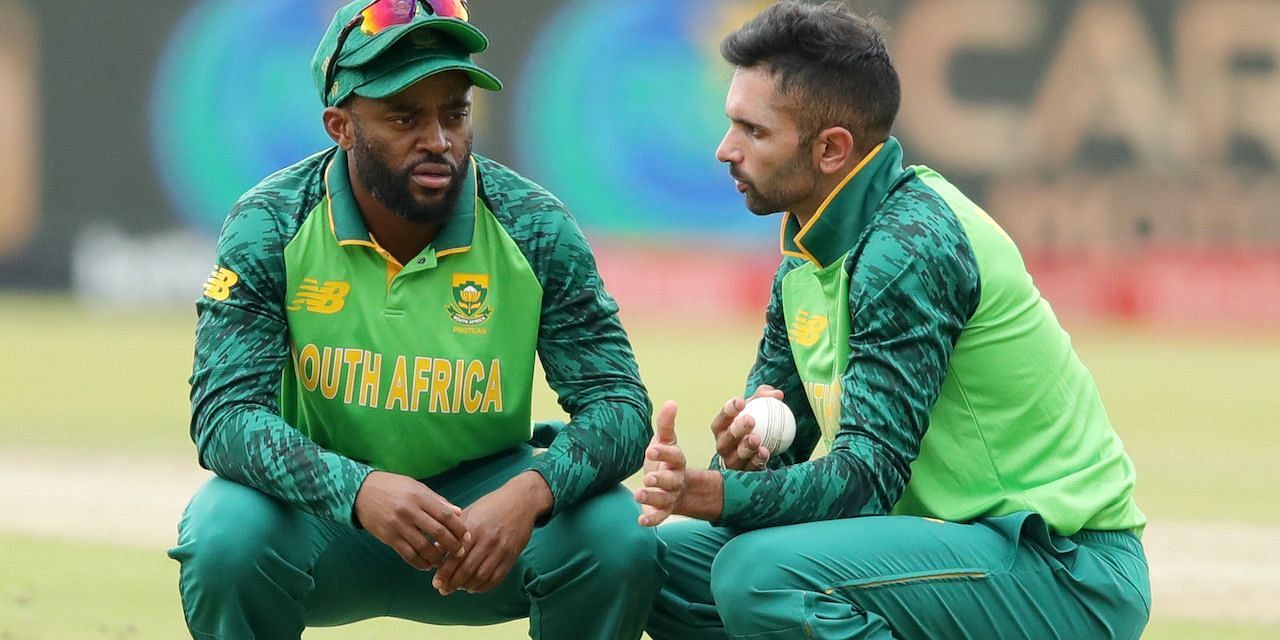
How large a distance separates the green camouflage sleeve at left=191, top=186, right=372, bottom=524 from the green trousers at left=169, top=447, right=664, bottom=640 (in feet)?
0.32

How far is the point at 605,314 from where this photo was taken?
3.82 metres

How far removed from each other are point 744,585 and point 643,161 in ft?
43.7

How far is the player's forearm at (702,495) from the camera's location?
10.8 ft

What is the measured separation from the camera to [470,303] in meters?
3.80

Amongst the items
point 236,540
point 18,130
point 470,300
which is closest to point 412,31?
point 470,300

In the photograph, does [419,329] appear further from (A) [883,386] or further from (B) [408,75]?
(A) [883,386]

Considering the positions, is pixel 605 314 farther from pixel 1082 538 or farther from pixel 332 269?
pixel 1082 538

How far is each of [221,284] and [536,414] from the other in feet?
21.4

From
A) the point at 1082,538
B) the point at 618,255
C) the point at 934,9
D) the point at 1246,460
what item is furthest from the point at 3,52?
the point at 1082,538

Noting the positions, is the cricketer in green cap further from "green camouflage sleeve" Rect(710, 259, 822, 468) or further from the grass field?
the grass field

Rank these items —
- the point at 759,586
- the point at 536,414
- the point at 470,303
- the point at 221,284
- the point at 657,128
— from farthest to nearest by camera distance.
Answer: the point at 657,128 → the point at 536,414 → the point at 470,303 → the point at 221,284 → the point at 759,586

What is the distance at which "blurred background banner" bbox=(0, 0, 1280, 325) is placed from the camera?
53.1 ft

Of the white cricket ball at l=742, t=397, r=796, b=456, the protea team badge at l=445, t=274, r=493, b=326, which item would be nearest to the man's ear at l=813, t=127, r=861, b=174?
the white cricket ball at l=742, t=397, r=796, b=456

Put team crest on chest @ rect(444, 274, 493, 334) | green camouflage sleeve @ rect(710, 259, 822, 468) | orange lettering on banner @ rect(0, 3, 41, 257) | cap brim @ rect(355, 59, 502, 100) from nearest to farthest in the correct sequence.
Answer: cap brim @ rect(355, 59, 502, 100)
team crest on chest @ rect(444, 274, 493, 334)
green camouflage sleeve @ rect(710, 259, 822, 468)
orange lettering on banner @ rect(0, 3, 41, 257)
